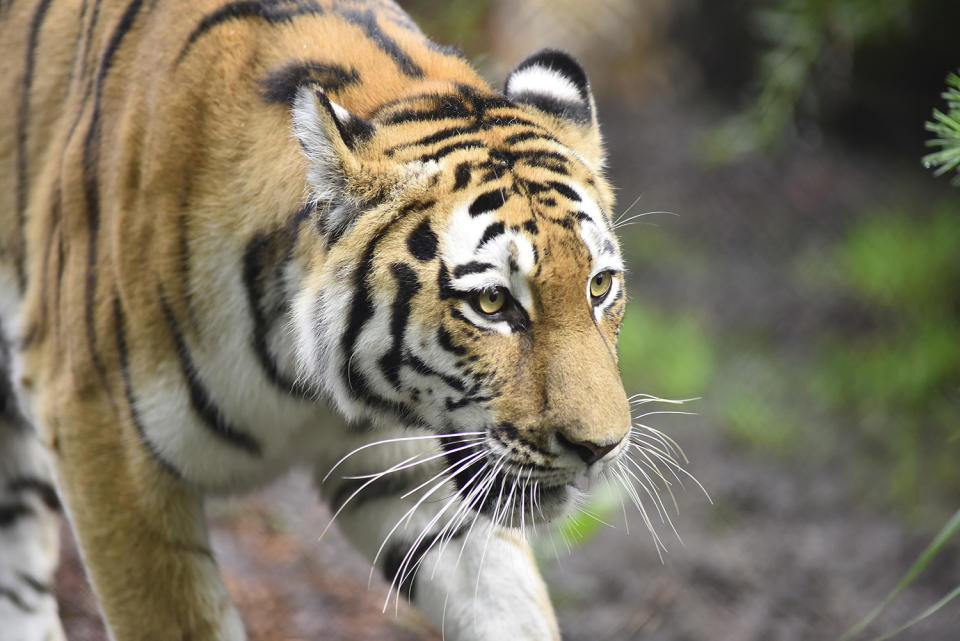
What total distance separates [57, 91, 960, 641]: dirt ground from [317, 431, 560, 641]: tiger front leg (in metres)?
1.24

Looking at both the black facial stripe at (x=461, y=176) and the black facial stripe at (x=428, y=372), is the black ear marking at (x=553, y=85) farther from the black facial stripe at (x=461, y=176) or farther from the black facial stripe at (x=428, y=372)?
the black facial stripe at (x=428, y=372)

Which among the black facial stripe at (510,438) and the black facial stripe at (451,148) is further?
the black facial stripe at (451,148)

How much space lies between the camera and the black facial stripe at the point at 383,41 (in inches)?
98.8

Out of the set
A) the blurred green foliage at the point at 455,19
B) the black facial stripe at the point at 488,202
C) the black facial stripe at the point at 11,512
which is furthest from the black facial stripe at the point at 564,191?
the blurred green foliage at the point at 455,19

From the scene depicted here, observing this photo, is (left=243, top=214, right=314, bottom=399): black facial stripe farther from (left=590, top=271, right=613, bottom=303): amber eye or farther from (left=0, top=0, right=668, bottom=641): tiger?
(left=590, top=271, right=613, bottom=303): amber eye

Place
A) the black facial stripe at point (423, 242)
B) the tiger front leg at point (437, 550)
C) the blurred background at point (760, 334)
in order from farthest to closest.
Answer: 1. the blurred background at point (760, 334)
2. the tiger front leg at point (437, 550)
3. the black facial stripe at point (423, 242)

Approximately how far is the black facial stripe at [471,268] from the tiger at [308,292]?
0.05ft

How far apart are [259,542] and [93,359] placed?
2.27m

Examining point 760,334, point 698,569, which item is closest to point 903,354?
point 760,334

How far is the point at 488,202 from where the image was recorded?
2.18 metres

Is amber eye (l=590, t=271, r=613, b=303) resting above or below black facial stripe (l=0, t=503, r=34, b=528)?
above

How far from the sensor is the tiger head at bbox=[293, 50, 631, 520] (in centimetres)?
208

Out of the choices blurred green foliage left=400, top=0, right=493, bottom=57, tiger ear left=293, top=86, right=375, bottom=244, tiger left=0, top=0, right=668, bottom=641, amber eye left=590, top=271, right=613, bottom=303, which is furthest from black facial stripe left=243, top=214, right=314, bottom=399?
blurred green foliage left=400, top=0, right=493, bottom=57

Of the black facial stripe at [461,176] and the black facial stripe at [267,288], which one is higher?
the black facial stripe at [461,176]
